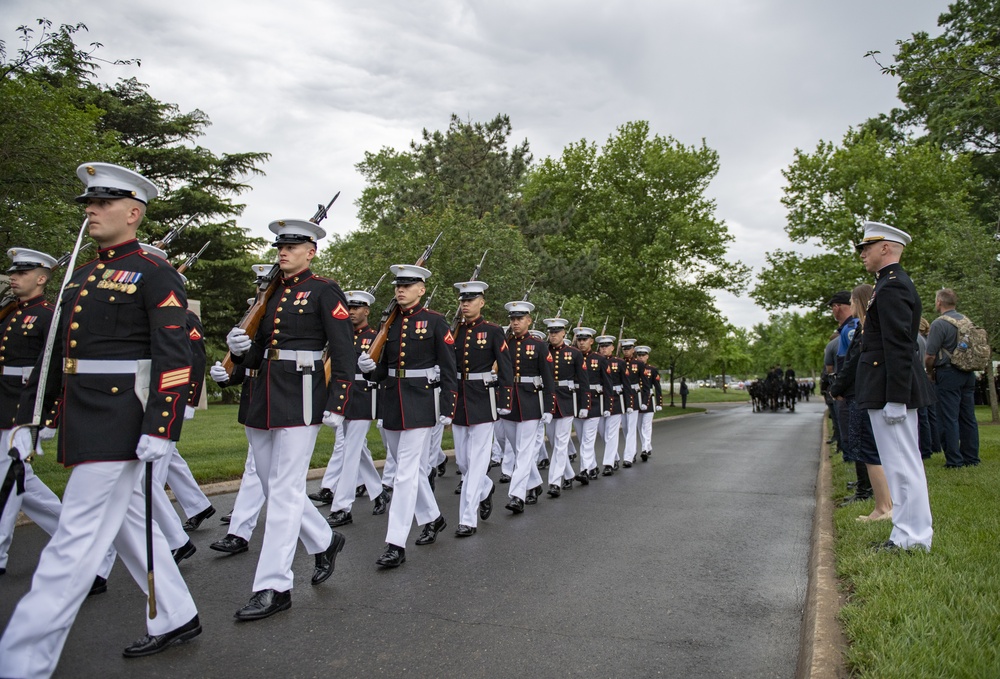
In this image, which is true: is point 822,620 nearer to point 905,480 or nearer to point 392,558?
point 905,480

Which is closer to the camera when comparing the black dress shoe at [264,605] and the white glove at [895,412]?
the black dress shoe at [264,605]

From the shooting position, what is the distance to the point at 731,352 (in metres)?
82.0

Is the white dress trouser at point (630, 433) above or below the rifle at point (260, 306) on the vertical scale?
below

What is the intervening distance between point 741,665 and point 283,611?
265 centimetres

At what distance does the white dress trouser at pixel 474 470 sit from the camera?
686 cm

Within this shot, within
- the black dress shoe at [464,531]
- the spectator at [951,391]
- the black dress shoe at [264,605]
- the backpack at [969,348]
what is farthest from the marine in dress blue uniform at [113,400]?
the backpack at [969,348]

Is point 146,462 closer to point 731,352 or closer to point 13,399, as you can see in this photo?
point 13,399

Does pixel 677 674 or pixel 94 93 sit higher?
pixel 94 93

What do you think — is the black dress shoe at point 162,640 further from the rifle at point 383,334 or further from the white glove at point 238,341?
the rifle at point 383,334

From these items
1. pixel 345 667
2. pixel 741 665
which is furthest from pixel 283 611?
pixel 741 665

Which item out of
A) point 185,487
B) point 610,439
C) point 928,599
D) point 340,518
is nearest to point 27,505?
point 185,487

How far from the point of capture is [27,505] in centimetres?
514

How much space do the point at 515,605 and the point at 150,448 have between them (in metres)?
2.40

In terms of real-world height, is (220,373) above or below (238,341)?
below
